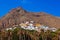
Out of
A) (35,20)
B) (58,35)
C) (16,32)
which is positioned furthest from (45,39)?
(35,20)

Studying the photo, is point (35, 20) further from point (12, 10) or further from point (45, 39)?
point (45, 39)

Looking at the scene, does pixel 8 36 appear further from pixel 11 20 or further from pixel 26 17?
pixel 26 17

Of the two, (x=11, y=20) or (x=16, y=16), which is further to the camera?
(x=16, y=16)

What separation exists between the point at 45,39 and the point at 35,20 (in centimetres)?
13023


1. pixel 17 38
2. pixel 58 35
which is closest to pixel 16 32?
pixel 17 38

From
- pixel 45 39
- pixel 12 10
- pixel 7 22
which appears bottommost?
pixel 45 39

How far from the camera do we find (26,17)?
192 meters

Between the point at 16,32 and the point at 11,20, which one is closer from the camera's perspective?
the point at 16,32

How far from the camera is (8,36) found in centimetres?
6988

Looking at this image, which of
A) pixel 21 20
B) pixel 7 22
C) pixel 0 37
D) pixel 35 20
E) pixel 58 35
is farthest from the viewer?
pixel 35 20

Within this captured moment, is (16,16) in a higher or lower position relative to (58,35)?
higher

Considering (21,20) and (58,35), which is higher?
(21,20)

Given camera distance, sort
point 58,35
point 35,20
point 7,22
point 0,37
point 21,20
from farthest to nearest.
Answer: point 35,20 < point 21,20 < point 7,22 < point 0,37 < point 58,35

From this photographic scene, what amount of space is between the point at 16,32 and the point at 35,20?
126 metres
